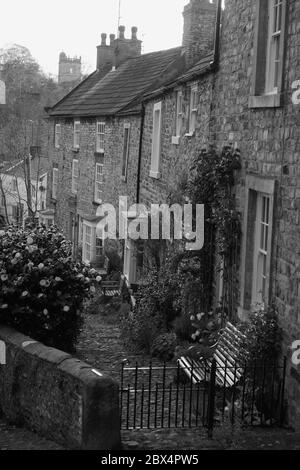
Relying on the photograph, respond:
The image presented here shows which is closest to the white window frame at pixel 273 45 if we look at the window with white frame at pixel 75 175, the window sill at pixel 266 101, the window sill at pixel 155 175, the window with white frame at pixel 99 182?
the window sill at pixel 266 101

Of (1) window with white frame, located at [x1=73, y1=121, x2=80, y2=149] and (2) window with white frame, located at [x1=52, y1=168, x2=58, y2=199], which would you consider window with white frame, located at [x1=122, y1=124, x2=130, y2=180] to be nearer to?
(1) window with white frame, located at [x1=73, y1=121, x2=80, y2=149]

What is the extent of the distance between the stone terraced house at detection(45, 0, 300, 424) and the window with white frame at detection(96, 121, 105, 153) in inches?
101

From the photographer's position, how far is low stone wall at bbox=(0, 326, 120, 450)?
23.8 feet

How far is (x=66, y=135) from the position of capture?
3184 centimetres

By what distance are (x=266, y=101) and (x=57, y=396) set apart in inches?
189

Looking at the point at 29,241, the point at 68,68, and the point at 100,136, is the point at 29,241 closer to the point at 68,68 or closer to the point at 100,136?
the point at 100,136

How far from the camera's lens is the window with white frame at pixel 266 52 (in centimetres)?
995

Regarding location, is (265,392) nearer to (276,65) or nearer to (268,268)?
(268,268)

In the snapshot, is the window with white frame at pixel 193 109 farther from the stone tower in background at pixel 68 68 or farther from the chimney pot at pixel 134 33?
the stone tower in background at pixel 68 68

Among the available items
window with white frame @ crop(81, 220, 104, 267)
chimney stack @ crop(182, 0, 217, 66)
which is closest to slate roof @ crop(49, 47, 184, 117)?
chimney stack @ crop(182, 0, 217, 66)

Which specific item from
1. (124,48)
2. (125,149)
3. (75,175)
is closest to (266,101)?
(125,149)

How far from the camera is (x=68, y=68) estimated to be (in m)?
72.2

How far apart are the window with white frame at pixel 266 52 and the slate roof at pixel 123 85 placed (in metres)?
12.1
